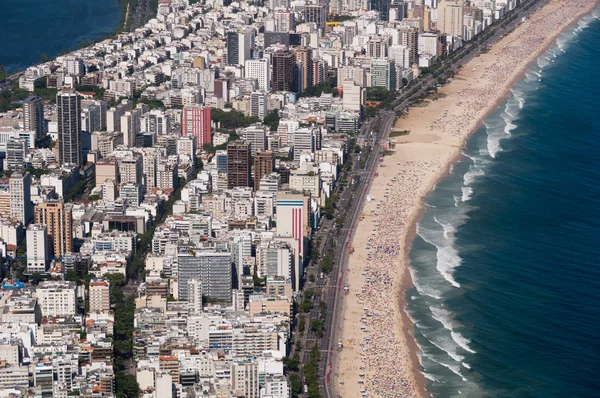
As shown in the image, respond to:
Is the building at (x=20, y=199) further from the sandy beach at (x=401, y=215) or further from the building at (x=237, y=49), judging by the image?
the building at (x=237, y=49)

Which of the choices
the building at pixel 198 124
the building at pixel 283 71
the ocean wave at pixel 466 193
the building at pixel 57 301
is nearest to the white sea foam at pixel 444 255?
the ocean wave at pixel 466 193

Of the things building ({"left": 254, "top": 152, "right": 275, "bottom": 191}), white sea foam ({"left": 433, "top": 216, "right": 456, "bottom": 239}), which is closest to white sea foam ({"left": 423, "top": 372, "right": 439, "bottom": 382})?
white sea foam ({"left": 433, "top": 216, "right": 456, "bottom": 239})

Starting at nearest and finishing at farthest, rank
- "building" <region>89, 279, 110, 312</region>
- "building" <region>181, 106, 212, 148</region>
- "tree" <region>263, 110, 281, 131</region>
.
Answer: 1. "building" <region>89, 279, 110, 312</region>
2. "building" <region>181, 106, 212, 148</region>
3. "tree" <region>263, 110, 281, 131</region>

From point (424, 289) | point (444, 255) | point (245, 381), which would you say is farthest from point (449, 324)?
point (245, 381)

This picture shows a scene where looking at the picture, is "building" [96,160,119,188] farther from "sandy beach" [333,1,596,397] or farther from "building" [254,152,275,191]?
"sandy beach" [333,1,596,397]

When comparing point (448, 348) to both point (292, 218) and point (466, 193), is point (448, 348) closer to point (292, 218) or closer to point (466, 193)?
point (292, 218)
